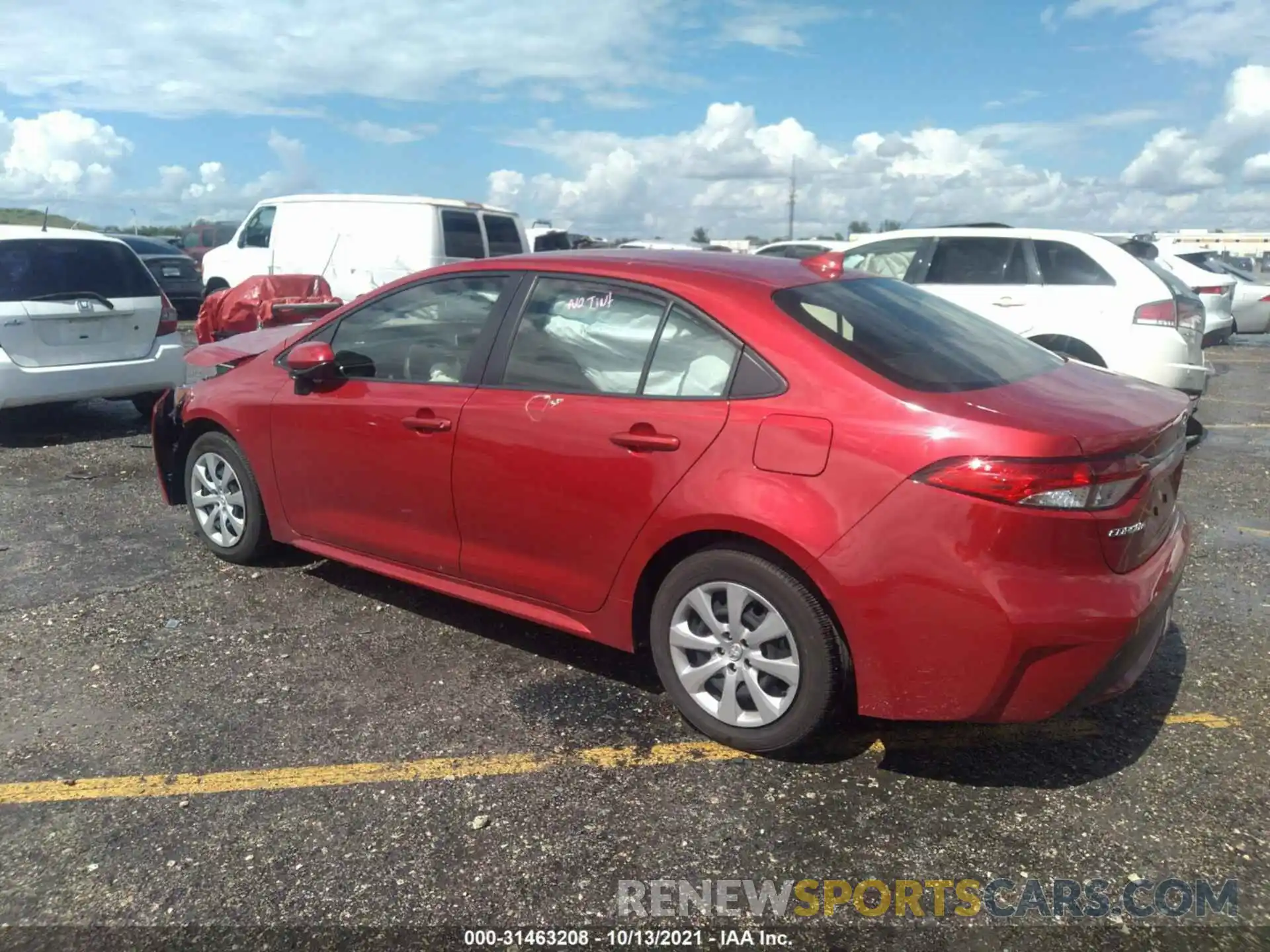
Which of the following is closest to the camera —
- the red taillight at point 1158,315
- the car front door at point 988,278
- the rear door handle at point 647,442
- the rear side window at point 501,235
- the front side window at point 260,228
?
the rear door handle at point 647,442

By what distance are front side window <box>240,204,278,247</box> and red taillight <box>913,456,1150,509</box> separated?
13060 mm

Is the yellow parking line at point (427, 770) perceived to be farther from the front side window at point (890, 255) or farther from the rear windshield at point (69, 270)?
the front side window at point (890, 255)

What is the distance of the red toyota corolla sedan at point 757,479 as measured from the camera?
2.83m

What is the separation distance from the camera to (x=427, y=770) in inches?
129

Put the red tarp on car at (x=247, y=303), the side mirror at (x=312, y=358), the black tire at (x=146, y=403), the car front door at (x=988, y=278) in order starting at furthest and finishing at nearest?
the red tarp on car at (x=247, y=303) → the black tire at (x=146, y=403) → the car front door at (x=988, y=278) → the side mirror at (x=312, y=358)

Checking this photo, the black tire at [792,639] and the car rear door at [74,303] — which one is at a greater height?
the car rear door at [74,303]

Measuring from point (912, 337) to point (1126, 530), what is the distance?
0.97 metres

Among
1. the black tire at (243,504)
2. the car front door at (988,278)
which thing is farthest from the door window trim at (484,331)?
the car front door at (988,278)

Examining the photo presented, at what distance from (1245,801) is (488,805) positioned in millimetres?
2312

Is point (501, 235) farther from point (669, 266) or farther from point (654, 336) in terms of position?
point (654, 336)

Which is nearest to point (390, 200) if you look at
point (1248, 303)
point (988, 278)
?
point (988, 278)

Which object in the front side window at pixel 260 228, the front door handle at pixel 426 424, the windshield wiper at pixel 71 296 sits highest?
the front side window at pixel 260 228

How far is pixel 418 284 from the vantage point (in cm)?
432

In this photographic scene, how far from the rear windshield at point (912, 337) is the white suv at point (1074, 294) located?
11.7 feet
